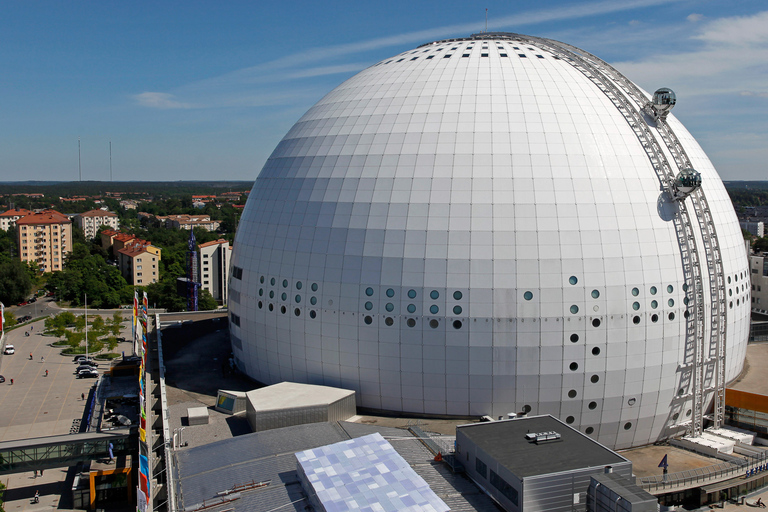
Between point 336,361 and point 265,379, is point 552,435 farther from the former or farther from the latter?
point 265,379

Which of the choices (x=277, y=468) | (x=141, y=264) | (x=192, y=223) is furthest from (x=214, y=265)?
(x=277, y=468)

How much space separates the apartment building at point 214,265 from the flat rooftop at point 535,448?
3449 inches

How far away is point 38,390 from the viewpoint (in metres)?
60.1

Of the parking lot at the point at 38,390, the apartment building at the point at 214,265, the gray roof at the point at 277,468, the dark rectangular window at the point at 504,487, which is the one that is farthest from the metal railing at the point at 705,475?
the apartment building at the point at 214,265

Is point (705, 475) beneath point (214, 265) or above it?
beneath

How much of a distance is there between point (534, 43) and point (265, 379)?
102ft

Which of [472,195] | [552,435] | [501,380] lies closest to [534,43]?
[472,195]

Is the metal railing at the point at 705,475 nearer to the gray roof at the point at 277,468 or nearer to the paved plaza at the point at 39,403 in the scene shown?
the gray roof at the point at 277,468

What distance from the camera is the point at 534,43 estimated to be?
44500mm

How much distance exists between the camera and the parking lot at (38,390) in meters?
50.5

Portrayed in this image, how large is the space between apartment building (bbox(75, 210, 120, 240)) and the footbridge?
15172cm

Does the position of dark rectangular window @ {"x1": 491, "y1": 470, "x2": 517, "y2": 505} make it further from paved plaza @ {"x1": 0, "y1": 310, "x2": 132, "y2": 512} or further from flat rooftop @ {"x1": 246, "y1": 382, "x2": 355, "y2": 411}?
paved plaza @ {"x1": 0, "y1": 310, "x2": 132, "y2": 512}

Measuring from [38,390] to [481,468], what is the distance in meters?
51.6

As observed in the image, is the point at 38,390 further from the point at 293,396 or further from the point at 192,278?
the point at 293,396
